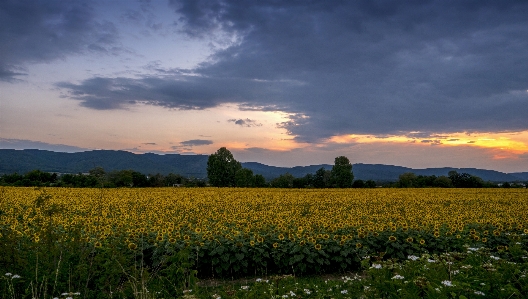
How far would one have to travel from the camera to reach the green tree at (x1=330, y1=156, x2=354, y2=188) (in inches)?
3061

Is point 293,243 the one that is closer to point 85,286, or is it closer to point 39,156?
point 85,286

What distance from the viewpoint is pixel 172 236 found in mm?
10695

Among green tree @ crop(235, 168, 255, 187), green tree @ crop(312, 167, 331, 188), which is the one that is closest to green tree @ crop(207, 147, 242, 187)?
green tree @ crop(235, 168, 255, 187)

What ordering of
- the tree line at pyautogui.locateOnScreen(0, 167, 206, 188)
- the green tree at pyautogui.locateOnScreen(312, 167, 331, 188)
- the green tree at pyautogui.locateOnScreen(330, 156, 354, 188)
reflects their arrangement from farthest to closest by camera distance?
the green tree at pyautogui.locateOnScreen(330, 156, 354, 188)
the green tree at pyautogui.locateOnScreen(312, 167, 331, 188)
the tree line at pyautogui.locateOnScreen(0, 167, 206, 188)

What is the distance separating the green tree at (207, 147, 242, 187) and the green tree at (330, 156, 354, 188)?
21846mm

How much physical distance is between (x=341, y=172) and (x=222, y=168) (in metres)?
26.4

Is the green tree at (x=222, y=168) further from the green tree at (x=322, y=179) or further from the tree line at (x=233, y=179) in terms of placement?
the green tree at (x=322, y=179)

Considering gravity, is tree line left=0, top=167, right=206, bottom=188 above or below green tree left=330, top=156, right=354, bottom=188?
below

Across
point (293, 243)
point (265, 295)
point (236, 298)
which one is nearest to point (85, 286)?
point (236, 298)

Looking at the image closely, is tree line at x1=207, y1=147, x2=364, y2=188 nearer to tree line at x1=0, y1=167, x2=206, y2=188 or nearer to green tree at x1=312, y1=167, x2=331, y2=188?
green tree at x1=312, y1=167, x2=331, y2=188

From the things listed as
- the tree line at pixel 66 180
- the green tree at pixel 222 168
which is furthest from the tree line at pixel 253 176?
the tree line at pixel 66 180

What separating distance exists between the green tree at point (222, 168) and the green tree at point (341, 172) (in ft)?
71.7

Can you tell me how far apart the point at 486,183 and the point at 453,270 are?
67627 millimetres

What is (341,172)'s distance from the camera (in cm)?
8169
